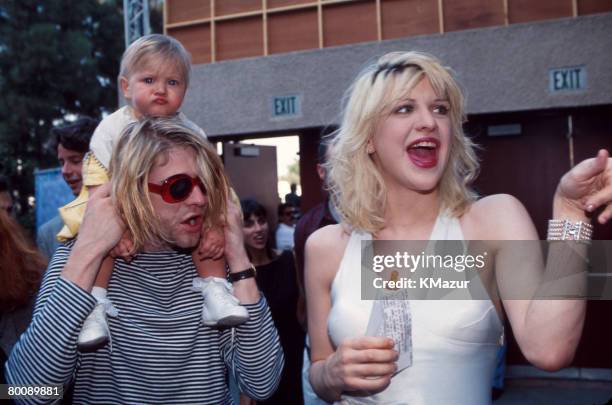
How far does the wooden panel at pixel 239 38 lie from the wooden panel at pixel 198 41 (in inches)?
6.0

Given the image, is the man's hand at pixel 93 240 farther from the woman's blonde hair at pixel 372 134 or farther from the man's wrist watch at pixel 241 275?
the woman's blonde hair at pixel 372 134

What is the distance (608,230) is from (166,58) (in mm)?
4973

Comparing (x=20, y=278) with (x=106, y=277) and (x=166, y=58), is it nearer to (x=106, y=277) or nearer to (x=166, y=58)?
(x=106, y=277)

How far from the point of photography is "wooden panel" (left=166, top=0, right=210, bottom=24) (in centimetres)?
788

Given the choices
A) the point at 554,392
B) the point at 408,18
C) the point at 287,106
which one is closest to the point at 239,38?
the point at 287,106

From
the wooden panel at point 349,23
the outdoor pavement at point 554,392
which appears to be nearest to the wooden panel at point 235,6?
the wooden panel at point 349,23

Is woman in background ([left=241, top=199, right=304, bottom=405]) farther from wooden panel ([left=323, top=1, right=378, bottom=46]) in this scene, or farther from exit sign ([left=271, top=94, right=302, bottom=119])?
wooden panel ([left=323, top=1, right=378, bottom=46])

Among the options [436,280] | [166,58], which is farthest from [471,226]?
[166,58]

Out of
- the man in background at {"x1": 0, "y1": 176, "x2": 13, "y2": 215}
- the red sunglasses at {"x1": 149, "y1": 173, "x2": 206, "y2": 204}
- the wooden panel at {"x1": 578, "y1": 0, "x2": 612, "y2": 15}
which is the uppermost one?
the wooden panel at {"x1": 578, "y1": 0, "x2": 612, "y2": 15}

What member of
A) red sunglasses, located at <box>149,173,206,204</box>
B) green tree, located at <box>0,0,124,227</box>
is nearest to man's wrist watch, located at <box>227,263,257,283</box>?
red sunglasses, located at <box>149,173,206,204</box>

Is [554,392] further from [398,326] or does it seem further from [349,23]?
[398,326]

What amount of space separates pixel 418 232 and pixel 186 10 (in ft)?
22.5

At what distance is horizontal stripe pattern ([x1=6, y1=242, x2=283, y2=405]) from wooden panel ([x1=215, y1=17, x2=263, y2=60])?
19.6 feet

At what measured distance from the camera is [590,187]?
145 centimetres
